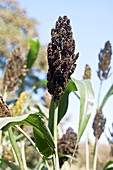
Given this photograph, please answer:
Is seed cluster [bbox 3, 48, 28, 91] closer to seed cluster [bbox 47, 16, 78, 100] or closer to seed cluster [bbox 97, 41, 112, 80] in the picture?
seed cluster [bbox 97, 41, 112, 80]

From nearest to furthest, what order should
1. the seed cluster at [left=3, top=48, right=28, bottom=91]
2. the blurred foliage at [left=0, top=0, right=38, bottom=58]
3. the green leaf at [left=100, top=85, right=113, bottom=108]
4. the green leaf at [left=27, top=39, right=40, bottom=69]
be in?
1. the green leaf at [left=100, top=85, right=113, bottom=108]
2. the seed cluster at [left=3, top=48, right=28, bottom=91]
3. the green leaf at [left=27, top=39, right=40, bottom=69]
4. the blurred foliage at [left=0, top=0, right=38, bottom=58]

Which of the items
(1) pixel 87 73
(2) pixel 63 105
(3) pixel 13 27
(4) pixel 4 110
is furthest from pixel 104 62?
(3) pixel 13 27

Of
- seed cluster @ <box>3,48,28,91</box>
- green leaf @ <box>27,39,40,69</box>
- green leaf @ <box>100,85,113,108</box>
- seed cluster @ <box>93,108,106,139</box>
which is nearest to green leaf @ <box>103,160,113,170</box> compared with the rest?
seed cluster @ <box>93,108,106,139</box>

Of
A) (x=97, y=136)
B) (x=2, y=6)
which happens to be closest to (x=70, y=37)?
(x=97, y=136)

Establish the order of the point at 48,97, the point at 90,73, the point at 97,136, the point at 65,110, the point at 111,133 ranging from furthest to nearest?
the point at 48,97, the point at 90,73, the point at 111,133, the point at 97,136, the point at 65,110

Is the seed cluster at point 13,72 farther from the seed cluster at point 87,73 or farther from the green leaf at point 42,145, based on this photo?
the green leaf at point 42,145

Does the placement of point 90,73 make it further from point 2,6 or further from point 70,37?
point 2,6

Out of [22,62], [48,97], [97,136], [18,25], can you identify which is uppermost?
[18,25]
